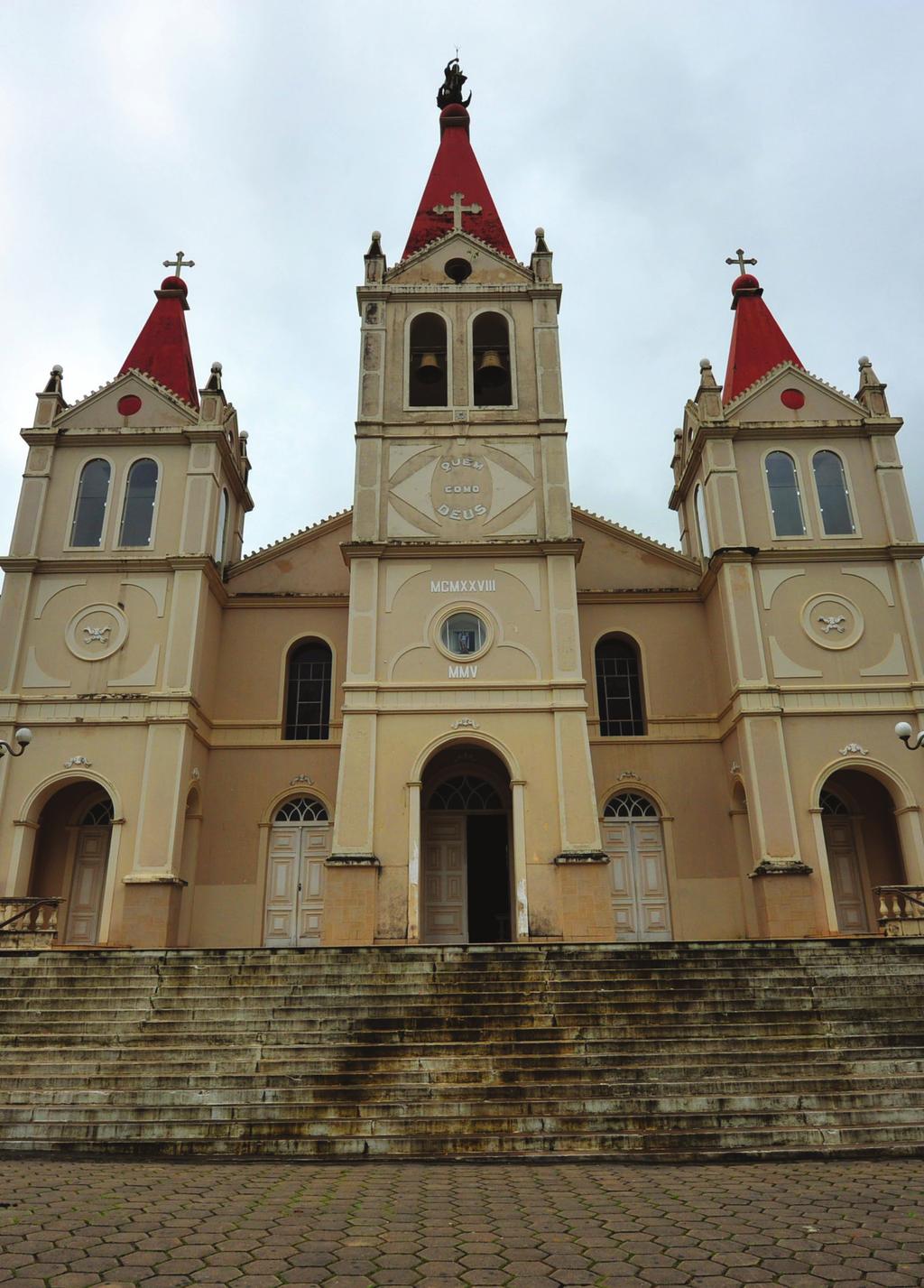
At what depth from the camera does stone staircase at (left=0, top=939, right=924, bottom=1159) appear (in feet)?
31.8

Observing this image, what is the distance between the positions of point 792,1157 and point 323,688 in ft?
49.8

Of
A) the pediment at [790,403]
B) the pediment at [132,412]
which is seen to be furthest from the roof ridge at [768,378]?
the pediment at [132,412]

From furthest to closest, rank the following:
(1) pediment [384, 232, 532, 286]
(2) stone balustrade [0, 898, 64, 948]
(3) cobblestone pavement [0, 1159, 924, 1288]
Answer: (1) pediment [384, 232, 532, 286] → (2) stone balustrade [0, 898, 64, 948] → (3) cobblestone pavement [0, 1159, 924, 1288]

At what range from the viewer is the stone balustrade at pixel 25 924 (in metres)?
16.0

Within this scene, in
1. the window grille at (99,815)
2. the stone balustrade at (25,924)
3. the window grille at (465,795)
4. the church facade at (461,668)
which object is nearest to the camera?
the stone balustrade at (25,924)

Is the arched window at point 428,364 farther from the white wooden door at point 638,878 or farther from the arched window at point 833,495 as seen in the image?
the white wooden door at point 638,878

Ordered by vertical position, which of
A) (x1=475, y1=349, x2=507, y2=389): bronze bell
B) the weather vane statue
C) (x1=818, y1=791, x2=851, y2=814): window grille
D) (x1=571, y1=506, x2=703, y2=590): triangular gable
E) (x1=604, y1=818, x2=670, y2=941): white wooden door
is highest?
the weather vane statue

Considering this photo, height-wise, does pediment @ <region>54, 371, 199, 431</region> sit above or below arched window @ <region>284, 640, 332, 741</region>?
above

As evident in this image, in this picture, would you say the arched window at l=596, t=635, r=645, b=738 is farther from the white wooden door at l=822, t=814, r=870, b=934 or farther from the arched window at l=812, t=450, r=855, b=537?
the arched window at l=812, t=450, r=855, b=537

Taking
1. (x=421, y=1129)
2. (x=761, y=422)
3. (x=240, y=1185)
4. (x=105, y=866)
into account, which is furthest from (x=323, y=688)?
(x=240, y=1185)

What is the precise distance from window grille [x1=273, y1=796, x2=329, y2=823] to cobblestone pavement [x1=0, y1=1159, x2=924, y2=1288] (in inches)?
488

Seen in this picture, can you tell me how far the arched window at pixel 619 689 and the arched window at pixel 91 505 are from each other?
38.9 feet

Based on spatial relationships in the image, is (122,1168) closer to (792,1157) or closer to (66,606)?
(792,1157)

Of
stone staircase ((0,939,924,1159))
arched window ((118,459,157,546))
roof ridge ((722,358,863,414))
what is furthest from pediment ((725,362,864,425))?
arched window ((118,459,157,546))
